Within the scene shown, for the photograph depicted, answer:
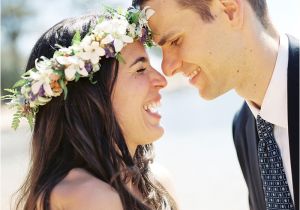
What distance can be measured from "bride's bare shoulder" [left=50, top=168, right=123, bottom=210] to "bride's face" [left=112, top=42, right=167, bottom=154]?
0.47 m

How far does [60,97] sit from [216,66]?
40.7 inches

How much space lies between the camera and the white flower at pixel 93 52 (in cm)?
353

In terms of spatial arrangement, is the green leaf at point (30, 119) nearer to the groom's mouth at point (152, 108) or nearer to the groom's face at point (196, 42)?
the groom's mouth at point (152, 108)

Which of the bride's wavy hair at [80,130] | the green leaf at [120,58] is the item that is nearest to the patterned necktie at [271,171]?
the bride's wavy hair at [80,130]

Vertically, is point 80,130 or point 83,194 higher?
point 80,130

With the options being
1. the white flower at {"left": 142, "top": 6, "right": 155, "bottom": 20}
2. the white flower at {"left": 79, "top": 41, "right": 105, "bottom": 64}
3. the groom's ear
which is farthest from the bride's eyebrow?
the groom's ear

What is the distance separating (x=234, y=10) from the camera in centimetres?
372

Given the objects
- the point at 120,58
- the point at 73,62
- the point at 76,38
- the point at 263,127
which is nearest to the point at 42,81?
the point at 73,62

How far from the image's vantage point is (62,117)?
3641 mm

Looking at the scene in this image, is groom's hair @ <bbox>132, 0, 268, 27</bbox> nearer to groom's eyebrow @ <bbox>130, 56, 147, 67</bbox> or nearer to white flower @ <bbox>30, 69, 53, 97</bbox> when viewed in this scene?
groom's eyebrow @ <bbox>130, 56, 147, 67</bbox>

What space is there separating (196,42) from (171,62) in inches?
8.6

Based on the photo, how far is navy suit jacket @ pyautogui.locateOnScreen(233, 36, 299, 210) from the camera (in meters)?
3.38

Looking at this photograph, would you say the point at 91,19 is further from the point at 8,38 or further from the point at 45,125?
the point at 8,38

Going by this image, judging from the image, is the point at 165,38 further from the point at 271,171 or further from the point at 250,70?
the point at 271,171
